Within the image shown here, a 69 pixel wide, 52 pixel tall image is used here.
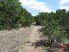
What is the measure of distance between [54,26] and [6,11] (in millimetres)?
26837

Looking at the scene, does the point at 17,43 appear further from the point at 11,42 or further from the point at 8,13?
the point at 8,13

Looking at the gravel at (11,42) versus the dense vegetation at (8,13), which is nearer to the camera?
the gravel at (11,42)

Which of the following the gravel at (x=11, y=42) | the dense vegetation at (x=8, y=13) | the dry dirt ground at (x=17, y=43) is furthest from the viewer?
the dense vegetation at (x=8, y=13)


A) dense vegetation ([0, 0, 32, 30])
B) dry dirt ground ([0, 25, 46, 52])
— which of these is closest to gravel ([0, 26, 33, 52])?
dry dirt ground ([0, 25, 46, 52])

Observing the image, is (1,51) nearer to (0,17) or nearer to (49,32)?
(49,32)

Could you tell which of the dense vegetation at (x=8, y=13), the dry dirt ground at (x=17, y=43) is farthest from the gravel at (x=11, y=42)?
the dense vegetation at (x=8, y=13)

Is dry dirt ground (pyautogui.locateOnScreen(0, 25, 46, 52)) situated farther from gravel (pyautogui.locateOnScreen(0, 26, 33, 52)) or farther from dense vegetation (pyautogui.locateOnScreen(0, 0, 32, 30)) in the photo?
dense vegetation (pyautogui.locateOnScreen(0, 0, 32, 30))

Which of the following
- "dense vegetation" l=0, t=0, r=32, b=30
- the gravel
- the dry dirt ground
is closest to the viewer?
the gravel

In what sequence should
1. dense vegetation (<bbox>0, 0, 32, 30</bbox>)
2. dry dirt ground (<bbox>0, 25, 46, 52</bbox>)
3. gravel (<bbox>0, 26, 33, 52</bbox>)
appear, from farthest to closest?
dense vegetation (<bbox>0, 0, 32, 30</bbox>) → dry dirt ground (<bbox>0, 25, 46, 52</bbox>) → gravel (<bbox>0, 26, 33, 52</bbox>)

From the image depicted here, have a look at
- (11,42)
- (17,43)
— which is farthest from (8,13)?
(17,43)

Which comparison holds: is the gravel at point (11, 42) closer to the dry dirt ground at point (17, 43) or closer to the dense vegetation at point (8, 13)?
the dry dirt ground at point (17, 43)

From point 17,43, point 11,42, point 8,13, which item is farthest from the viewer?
point 8,13

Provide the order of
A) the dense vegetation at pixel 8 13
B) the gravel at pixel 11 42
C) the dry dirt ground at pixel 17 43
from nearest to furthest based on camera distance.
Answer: the gravel at pixel 11 42 → the dry dirt ground at pixel 17 43 → the dense vegetation at pixel 8 13

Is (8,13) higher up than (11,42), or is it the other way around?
(8,13)
